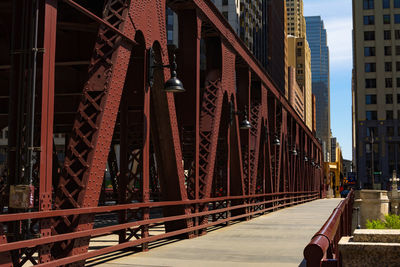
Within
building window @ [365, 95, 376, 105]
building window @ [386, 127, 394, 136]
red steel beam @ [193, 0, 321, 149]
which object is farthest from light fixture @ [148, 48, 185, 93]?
building window @ [365, 95, 376, 105]

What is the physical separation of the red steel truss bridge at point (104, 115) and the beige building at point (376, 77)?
3207 inches

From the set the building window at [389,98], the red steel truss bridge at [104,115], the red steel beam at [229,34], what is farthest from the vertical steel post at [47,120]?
the building window at [389,98]

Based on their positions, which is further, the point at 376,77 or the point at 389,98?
the point at 376,77

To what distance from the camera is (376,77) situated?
357ft

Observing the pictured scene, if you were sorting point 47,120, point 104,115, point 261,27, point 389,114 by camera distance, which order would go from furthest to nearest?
point 389,114
point 261,27
point 104,115
point 47,120

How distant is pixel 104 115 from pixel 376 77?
4180 inches

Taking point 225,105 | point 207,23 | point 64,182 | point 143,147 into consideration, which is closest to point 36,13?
point 64,182

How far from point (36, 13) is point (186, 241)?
27.6 ft

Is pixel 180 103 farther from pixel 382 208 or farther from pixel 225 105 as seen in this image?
pixel 382 208

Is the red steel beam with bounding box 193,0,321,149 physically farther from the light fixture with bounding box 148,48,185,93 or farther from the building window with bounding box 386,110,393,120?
the building window with bounding box 386,110,393,120

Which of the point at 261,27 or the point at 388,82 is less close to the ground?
Result: the point at 261,27

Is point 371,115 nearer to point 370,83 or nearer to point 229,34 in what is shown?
point 370,83

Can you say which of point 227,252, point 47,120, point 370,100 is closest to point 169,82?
point 227,252

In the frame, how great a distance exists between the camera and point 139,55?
46.3ft
